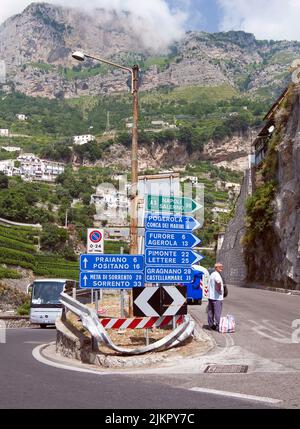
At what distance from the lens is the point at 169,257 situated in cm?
1168

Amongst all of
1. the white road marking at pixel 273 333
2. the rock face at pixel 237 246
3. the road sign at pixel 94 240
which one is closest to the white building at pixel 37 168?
the rock face at pixel 237 246

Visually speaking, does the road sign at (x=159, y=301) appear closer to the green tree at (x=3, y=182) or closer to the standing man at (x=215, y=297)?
the standing man at (x=215, y=297)

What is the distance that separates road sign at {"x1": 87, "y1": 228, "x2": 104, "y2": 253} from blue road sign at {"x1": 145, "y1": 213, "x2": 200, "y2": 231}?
26.4 ft

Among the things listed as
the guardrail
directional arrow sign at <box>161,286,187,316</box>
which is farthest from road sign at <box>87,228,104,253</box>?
directional arrow sign at <box>161,286,187,316</box>

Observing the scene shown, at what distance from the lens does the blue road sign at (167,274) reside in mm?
11484

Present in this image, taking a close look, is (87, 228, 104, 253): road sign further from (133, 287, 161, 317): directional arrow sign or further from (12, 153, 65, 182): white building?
(12, 153, 65, 182): white building

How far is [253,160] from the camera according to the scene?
47812mm

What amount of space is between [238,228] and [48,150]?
152 metres

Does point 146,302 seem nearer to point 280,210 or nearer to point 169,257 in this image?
point 169,257

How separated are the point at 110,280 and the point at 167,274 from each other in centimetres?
143

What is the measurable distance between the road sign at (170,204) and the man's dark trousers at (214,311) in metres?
2.32

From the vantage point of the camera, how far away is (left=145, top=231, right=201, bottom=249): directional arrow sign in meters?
11.5
